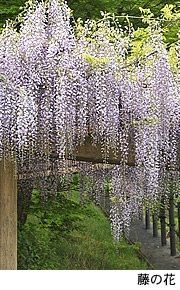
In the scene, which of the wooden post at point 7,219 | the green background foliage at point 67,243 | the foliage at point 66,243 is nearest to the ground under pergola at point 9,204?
the wooden post at point 7,219

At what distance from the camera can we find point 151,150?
3.15 m

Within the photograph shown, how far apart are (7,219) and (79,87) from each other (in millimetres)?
1236

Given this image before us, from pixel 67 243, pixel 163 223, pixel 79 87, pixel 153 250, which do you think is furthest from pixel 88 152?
pixel 153 250

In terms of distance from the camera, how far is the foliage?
6.61m

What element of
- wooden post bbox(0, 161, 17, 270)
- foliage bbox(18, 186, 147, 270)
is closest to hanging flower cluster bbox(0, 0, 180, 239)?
Result: wooden post bbox(0, 161, 17, 270)

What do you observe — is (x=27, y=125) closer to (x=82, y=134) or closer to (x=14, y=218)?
(x=82, y=134)

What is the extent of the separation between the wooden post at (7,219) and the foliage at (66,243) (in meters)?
3.27

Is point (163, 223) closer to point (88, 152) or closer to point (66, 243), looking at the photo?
point (66, 243)

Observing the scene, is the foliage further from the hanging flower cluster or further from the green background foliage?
the hanging flower cluster

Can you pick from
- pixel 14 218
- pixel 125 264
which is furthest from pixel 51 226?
pixel 14 218

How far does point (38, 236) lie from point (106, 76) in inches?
225

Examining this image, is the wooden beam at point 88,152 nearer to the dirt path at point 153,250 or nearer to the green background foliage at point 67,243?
the green background foliage at point 67,243

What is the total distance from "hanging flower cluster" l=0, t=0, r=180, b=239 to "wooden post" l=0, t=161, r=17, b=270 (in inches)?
10.4

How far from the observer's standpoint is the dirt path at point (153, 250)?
820 cm
